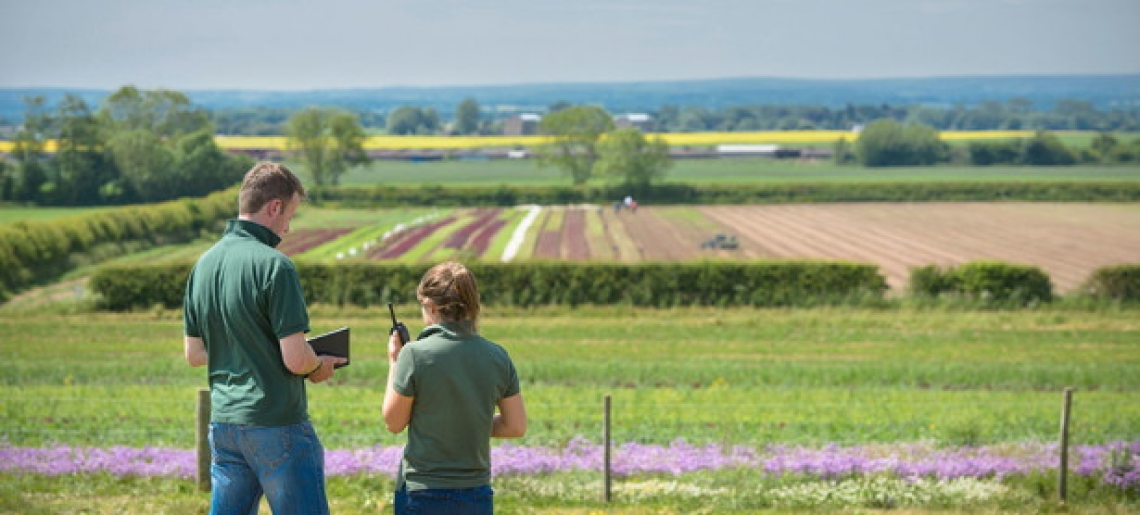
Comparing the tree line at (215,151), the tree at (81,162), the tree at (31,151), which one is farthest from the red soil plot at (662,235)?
the tree at (31,151)

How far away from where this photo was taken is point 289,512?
500 centimetres

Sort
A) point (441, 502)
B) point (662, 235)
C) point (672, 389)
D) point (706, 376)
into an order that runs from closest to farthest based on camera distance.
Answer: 1. point (441, 502)
2. point (672, 389)
3. point (706, 376)
4. point (662, 235)

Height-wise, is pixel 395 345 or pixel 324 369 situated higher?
pixel 395 345

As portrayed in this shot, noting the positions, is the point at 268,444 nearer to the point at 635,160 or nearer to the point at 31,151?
the point at 31,151

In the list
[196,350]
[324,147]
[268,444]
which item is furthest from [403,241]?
[268,444]

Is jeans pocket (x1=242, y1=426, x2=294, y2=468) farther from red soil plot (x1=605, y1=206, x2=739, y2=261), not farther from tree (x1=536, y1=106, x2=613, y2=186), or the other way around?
tree (x1=536, y1=106, x2=613, y2=186)

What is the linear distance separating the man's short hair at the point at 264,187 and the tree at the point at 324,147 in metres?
75.4

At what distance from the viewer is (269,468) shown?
16.3 feet

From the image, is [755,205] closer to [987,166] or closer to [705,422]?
[987,166]

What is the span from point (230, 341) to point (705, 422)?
11.4m

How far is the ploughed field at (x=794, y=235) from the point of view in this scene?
53531 mm

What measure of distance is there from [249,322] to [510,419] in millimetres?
1181

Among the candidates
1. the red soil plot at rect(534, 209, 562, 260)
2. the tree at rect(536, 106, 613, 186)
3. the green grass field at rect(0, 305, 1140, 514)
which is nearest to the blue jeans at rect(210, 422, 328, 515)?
the green grass field at rect(0, 305, 1140, 514)

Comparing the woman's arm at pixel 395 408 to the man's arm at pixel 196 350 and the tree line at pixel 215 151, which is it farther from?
the tree line at pixel 215 151
